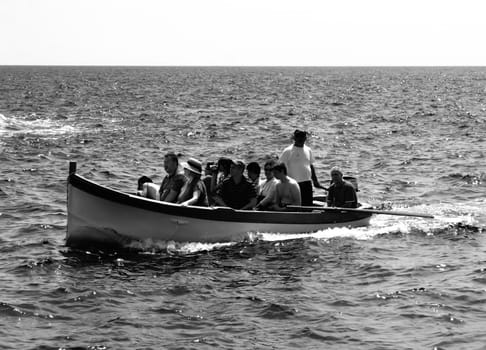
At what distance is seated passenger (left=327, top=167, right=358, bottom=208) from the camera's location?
1538 cm

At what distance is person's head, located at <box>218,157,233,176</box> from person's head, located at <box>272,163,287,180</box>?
1.14 meters

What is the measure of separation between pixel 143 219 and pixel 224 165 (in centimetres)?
217

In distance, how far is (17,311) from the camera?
1059 centimetres

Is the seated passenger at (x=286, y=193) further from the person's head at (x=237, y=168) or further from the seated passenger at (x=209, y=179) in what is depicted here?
the seated passenger at (x=209, y=179)

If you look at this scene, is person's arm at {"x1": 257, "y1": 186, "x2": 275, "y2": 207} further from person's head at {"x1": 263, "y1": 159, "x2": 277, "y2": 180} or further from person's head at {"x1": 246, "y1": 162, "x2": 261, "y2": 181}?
person's head at {"x1": 246, "y1": 162, "x2": 261, "y2": 181}

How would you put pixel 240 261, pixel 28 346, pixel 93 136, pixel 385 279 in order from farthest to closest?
pixel 93 136 < pixel 240 261 < pixel 385 279 < pixel 28 346

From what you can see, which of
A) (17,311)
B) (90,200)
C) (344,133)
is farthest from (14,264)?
(344,133)

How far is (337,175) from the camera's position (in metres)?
14.9

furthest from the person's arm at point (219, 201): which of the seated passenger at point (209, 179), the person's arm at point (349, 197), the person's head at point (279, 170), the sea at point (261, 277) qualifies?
the person's arm at point (349, 197)

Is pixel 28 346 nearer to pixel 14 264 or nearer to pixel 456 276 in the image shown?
pixel 14 264

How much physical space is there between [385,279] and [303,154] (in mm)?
3555

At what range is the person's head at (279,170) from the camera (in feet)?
46.4

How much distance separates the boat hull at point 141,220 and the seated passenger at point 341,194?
4.00 feet

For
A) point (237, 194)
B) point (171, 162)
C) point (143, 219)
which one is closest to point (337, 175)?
point (237, 194)
